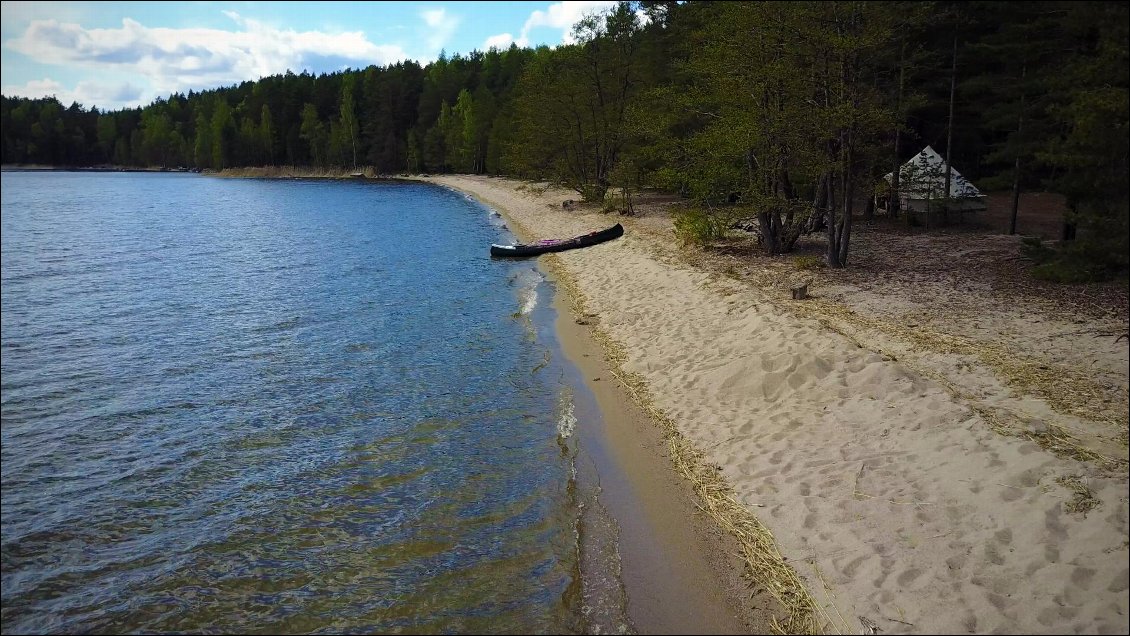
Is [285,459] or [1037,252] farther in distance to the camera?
[1037,252]

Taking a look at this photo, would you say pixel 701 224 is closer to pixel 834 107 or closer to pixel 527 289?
pixel 527 289

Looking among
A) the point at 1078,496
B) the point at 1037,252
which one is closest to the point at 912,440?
the point at 1078,496

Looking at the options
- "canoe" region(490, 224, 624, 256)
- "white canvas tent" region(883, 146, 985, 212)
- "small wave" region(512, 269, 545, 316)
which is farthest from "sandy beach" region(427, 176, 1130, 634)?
"canoe" region(490, 224, 624, 256)

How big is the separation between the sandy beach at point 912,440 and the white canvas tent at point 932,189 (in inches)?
367

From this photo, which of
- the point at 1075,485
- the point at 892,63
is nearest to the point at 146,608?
the point at 1075,485

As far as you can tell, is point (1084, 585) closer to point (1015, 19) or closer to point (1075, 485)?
point (1075, 485)

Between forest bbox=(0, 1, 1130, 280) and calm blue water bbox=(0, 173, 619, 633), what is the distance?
6.02m

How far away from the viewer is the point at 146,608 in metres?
7.23

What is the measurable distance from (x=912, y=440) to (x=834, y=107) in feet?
37.6

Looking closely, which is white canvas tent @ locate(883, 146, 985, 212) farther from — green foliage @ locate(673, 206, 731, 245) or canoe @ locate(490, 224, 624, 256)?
canoe @ locate(490, 224, 624, 256)

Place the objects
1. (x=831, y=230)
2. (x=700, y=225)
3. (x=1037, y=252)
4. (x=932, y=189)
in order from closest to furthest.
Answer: (x=1037, y=252) → (x=831, y=230) → (x=700, y=225) → (x=932, y=189)

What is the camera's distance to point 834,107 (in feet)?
56.9

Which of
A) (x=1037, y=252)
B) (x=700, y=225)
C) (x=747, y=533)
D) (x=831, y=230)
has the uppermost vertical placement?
(x=700, y=225)

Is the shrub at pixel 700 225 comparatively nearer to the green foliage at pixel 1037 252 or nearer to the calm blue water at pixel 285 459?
the calm blue water at pixel 285 459
